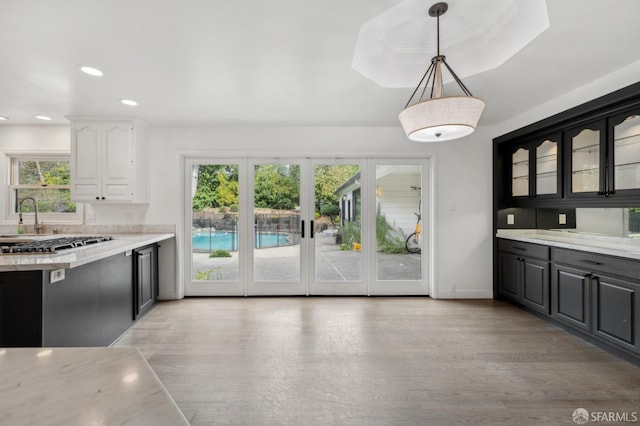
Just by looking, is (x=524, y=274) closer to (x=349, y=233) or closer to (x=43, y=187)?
(x=349, y=233)

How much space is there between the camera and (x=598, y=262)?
2598 millimetres

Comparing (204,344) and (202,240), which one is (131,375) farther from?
(202,240)

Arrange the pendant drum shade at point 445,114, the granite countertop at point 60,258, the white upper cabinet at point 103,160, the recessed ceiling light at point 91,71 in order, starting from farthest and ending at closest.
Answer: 1. the white upper cabinet at point 103,160
2. the recessed ceiling light at point 91,71
3. the granite countertop at point 60,258
4. the pendant drum shade at point 445,114

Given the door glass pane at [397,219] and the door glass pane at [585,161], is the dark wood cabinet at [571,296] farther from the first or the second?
the door glass pane at [397,219]

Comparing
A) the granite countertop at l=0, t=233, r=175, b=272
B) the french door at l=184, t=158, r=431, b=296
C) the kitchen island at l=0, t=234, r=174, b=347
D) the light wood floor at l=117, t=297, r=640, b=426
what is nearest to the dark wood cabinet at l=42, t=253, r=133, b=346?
the kitchen island at l=0, t=234, r=174, b=347

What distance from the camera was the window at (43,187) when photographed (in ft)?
13.4

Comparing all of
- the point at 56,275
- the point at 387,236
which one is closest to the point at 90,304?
the point at 56,275

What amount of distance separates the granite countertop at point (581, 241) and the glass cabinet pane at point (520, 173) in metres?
0.52

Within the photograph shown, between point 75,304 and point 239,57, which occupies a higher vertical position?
point 239,57

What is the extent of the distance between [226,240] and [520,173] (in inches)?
157

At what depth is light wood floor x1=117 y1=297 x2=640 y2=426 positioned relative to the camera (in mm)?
1848

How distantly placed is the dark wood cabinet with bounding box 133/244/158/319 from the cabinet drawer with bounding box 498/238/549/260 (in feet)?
14.4

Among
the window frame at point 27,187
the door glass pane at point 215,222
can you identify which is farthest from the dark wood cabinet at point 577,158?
the window frame at point 27,187

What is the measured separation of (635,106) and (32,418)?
3830 millimetres
